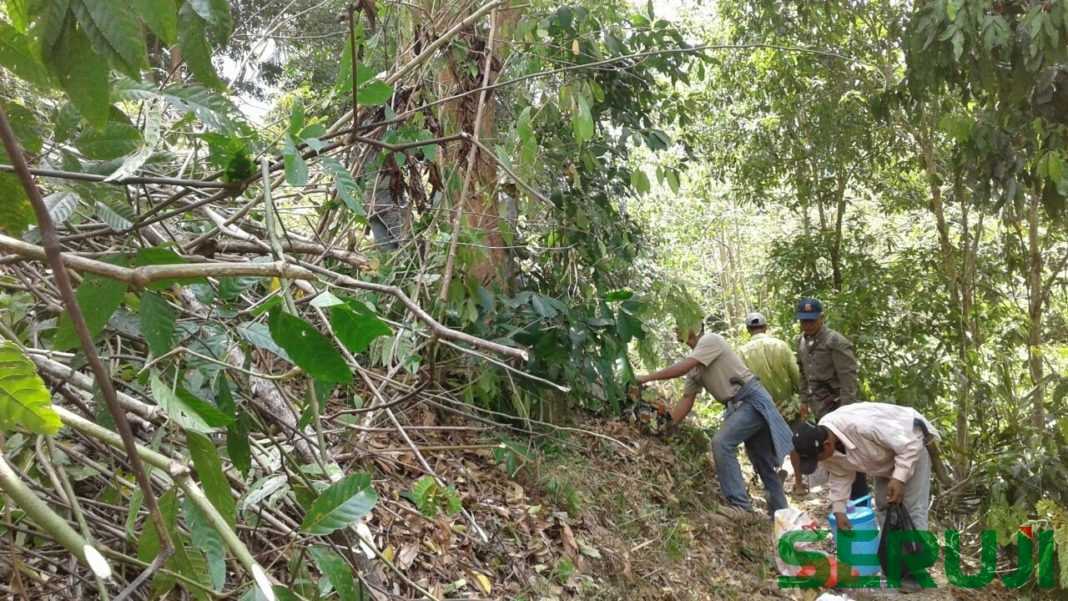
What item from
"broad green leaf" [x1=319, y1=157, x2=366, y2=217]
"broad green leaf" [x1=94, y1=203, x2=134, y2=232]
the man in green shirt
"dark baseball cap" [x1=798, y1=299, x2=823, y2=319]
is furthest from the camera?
the man in green shirt

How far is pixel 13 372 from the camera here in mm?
1146

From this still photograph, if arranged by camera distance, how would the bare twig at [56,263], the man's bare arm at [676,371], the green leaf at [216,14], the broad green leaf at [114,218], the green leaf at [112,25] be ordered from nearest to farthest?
the bare twig at [56,263] → the green leaf at [112,25] → the green leaf at [216,14] → the broad green leaf at [114,218] → the man's bare arm at [676,371]

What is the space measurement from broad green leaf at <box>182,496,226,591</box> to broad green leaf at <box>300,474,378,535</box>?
0.15 metres

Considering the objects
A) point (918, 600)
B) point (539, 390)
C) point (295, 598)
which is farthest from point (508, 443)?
point (918, 600)

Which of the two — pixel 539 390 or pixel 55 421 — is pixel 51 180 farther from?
pixel 539 390

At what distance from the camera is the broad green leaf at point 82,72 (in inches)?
45.8

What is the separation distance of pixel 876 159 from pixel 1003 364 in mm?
2738

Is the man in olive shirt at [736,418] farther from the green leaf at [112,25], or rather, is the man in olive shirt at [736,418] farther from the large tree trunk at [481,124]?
the green leaf at [112,25]

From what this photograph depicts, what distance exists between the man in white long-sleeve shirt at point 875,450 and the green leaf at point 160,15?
16.9ft

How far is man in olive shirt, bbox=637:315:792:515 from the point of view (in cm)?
663

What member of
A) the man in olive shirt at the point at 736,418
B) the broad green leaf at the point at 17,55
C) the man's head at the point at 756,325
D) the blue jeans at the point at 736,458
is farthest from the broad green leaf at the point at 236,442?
the man's head at the point at 756,325

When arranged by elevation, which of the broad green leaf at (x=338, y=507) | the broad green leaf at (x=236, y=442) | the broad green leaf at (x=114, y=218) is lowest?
the broad green leaf at (x=338, y=507)

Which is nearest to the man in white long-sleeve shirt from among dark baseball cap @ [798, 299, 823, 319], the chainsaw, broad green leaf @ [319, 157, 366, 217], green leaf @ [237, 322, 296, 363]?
the chainsaw

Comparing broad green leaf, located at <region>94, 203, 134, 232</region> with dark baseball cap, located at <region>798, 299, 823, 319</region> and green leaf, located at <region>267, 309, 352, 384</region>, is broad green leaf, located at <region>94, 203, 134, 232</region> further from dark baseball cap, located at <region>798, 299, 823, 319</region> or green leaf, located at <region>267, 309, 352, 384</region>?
dark baseball cap, located at <region>798, 299, 823, 319</region>
